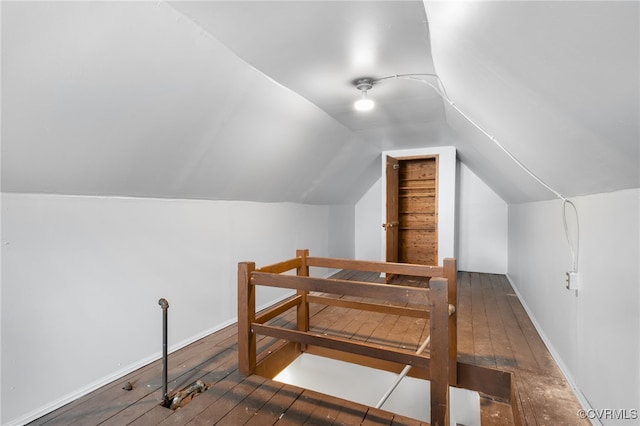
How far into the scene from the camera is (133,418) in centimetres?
162

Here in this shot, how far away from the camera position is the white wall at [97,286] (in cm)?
159

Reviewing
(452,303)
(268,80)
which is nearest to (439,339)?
(452,303)

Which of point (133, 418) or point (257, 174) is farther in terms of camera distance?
point (257, 174)

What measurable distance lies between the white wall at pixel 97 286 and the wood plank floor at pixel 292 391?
14cm

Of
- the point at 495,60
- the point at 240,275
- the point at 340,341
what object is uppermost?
the point at 495,60

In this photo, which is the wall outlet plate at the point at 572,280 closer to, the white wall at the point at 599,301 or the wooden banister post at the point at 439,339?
the white wall at the point at 599,301

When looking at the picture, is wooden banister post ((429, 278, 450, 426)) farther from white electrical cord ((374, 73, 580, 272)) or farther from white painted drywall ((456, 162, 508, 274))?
white painted drywall ((456, 162, 508, 274))

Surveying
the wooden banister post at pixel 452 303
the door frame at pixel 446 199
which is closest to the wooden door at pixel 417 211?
the door frame at pixel 446 199

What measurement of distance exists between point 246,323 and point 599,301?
6.24 ft

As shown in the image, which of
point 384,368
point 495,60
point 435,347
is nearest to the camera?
point 495,60

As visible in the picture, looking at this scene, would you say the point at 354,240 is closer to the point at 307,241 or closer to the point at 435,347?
the point at 307,241

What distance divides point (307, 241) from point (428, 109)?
7.63 feet

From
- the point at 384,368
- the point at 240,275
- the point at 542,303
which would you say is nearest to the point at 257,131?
the point at 240,275

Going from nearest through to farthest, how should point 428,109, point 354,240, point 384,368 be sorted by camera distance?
1. point 384,368
2. point 428,109
3. point 354,240
